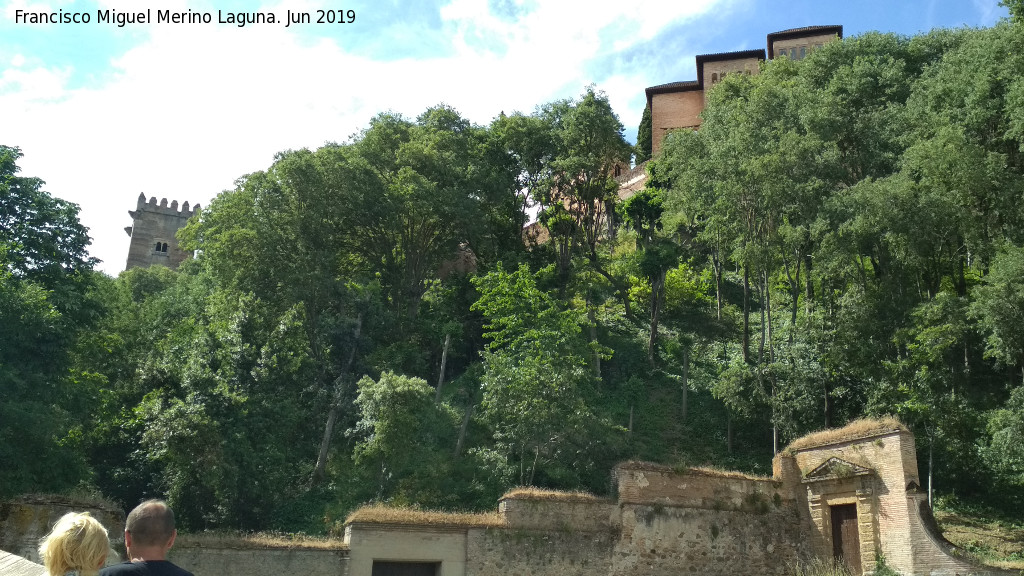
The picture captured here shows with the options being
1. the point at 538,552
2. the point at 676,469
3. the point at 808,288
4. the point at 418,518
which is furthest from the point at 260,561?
the point at 808,288

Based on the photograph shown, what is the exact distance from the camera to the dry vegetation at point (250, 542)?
1441 centimetres

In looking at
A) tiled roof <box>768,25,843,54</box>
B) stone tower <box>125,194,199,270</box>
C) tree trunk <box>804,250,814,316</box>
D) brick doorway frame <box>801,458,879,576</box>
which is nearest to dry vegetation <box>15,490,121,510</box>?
brick doorway frame <box>801,458,879,576</box>

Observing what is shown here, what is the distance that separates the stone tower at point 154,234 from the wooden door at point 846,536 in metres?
68.1

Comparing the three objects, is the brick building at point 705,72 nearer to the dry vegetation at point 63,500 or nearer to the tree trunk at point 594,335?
the tree trunk at point 594,335

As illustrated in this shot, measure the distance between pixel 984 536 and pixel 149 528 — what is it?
2169 centimetres

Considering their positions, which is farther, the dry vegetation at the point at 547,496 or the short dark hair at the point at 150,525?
the dry vegetation at the point at 547,496

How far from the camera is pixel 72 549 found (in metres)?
3.50

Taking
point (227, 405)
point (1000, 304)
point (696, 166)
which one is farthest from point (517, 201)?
point (1000, 304)

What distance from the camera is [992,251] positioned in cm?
2314

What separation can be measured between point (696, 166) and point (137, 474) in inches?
817

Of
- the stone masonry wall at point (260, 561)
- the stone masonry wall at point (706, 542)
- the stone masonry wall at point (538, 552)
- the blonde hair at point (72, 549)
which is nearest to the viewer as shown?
the blonde hair at point (72, 549)

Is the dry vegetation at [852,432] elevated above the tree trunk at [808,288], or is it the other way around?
the tree trunk at [808,288]

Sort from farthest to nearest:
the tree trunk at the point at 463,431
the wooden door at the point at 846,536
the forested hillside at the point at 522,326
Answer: the tree trunk at the point at 463,431
the forested hillside at the point at 522,326
the wooden door at the point at 846,536

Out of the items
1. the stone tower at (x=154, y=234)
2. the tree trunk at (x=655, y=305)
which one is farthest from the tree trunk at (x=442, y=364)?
the stone tower at (x=154, y=234)
